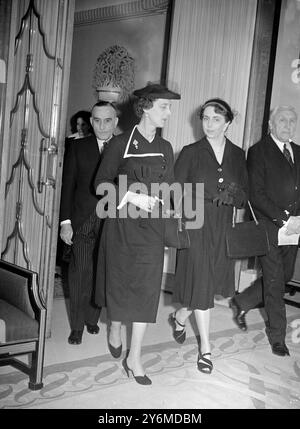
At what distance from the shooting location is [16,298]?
2871 millimetres

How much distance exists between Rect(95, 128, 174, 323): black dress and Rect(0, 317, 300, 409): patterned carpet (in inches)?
15.3

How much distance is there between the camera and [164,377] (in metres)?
3.03

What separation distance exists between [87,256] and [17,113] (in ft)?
3.85

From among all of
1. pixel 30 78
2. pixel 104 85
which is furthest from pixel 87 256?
pixel 104 85

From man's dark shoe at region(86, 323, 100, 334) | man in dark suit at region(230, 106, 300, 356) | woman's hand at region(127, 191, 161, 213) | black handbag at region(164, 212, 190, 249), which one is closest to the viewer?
woman's hand at region(127, 191, 161, 213)

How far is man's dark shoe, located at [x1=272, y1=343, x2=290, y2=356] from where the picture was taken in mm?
3581

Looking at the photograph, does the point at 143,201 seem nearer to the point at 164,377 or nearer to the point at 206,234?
the point at 206,234

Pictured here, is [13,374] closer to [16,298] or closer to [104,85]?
[16,298]

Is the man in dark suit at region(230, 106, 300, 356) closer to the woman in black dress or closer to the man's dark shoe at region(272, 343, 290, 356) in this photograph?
the man's dark shoe at region(272, 343, 290, 356)

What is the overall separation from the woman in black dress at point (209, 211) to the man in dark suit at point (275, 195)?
0.82ft

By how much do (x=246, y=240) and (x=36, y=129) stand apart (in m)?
1.66

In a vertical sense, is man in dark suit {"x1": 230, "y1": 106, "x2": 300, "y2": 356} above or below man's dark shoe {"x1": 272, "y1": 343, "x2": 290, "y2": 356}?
above

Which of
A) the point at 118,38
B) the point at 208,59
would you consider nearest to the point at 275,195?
the point at 208,59

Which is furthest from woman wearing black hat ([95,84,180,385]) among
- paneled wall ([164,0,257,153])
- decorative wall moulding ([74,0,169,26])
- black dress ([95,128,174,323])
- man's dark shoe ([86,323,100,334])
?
decorative wall moulding ([74,0,169,26])
